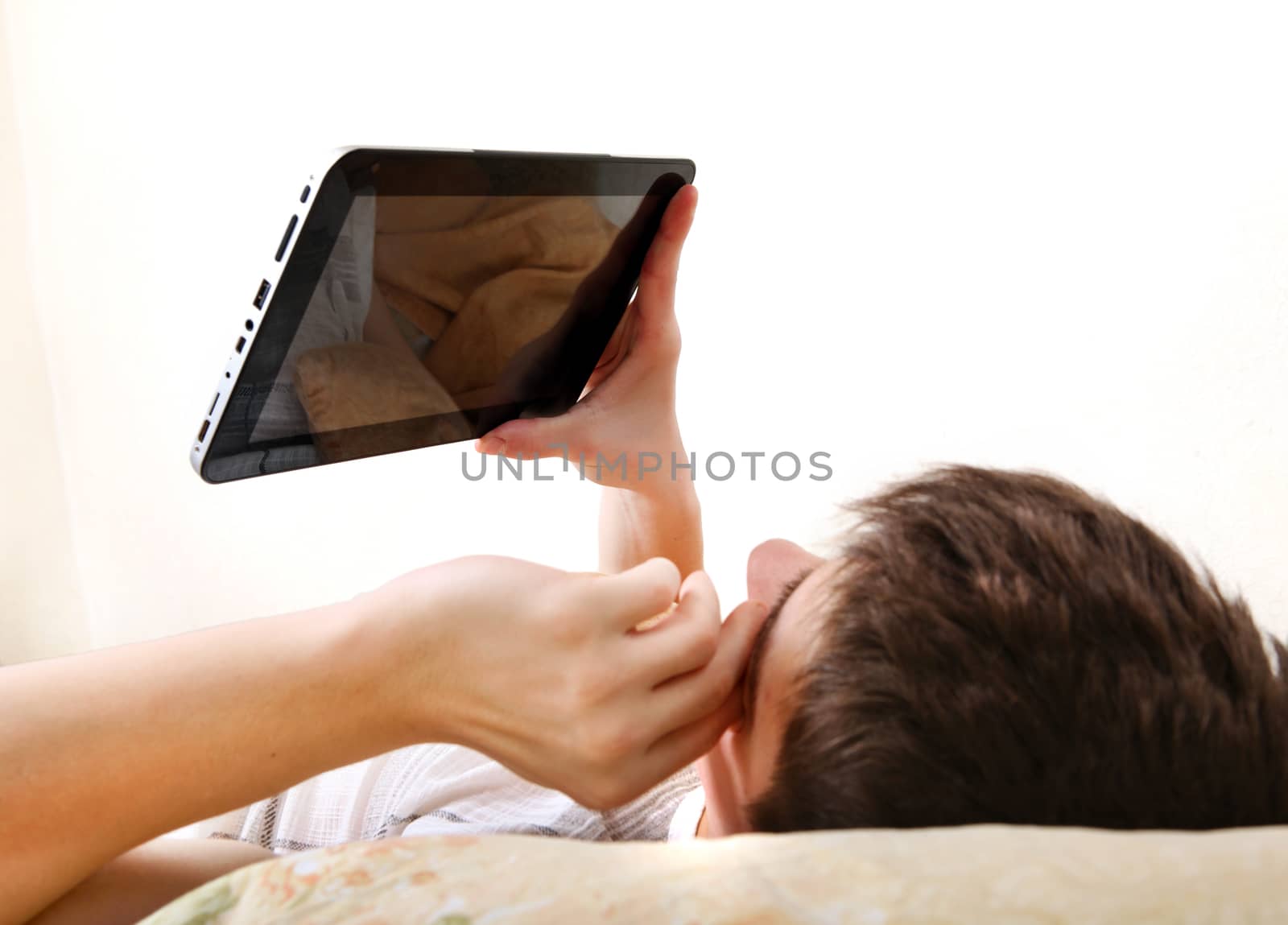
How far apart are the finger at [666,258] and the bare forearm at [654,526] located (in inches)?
8.0

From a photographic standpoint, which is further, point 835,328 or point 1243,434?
point 835,328

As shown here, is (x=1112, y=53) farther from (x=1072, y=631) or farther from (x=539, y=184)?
(x=1072, y=631)

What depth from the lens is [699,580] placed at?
2.22ft

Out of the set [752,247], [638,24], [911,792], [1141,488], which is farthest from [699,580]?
[638,24]

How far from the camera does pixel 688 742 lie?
645mm

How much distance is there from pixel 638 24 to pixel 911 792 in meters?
1.19

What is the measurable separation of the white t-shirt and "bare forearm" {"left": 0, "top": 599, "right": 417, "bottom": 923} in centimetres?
32

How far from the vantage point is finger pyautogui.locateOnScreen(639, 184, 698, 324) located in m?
1.02

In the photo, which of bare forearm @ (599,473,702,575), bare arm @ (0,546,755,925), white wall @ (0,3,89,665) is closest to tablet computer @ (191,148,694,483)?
bare forearm @ (599,473,702,575)

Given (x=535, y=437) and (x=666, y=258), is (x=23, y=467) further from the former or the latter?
(x=666, y=258)

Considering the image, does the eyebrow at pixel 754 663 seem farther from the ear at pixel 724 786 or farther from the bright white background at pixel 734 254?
the bright white background at pixel 734 254

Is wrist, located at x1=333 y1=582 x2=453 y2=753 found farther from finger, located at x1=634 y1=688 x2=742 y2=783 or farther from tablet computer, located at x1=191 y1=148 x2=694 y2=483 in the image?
tablet computer, located at x1=191 y1=148 x2=694 y2=483

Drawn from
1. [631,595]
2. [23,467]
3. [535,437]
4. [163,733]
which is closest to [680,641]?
[631,595]

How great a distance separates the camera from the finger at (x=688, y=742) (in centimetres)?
62
